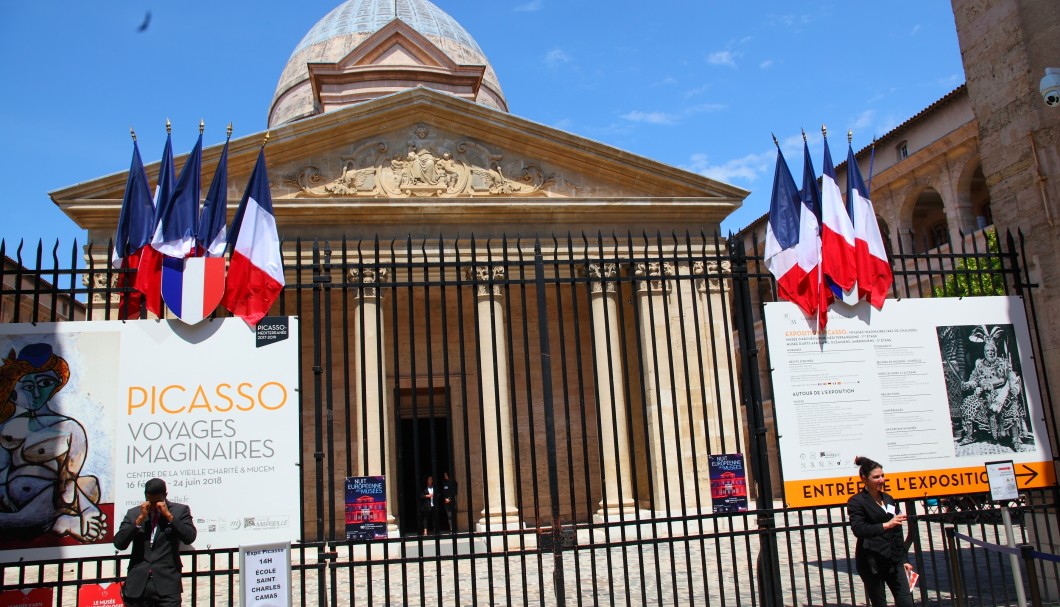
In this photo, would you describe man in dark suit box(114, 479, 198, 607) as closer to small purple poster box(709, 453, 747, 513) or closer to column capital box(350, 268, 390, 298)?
column capital box(350, 268, 390, 298)

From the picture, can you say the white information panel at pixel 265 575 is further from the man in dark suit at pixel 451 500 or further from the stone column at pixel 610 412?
the stone column at pixel 610 412

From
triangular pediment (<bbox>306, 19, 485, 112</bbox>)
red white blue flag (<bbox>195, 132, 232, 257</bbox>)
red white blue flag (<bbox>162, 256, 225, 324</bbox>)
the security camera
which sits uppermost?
triangular pediment (<bbox>306, 19, 485, 112</bbox>)

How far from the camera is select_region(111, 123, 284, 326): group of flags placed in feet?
21.7

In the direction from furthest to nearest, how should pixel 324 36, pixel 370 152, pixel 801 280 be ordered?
1. pixel 324 36
2. pixel 370 152
3. pixel 801 280

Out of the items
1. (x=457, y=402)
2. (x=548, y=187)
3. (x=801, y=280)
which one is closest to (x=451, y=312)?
(x=457, y=402)

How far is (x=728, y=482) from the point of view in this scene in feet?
22.0

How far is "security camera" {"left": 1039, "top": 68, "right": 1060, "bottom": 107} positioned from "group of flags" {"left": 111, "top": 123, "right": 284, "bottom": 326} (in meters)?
6.17

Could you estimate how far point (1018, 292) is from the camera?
7797 mm

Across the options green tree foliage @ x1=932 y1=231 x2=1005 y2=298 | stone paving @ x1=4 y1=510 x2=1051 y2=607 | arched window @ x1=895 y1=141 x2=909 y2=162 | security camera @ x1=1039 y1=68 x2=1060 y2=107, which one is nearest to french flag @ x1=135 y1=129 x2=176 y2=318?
stone paving @ x1=4 y1=510 x2=1051 y2=607

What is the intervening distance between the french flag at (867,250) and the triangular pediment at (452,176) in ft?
34.6

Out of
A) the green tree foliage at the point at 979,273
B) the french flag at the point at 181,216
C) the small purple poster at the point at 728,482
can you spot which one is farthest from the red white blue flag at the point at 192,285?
the green tree foliage at the point at 979,273

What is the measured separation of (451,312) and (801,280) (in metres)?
13.3

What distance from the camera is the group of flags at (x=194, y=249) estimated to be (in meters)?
6.62

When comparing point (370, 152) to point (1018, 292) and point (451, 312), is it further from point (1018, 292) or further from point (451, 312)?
point (1018, 292)
